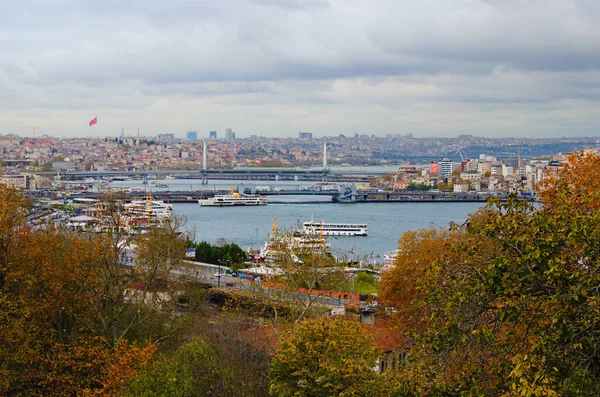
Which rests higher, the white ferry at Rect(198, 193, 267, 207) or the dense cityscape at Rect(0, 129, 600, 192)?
the dense cityscape at Rect(0, 129, 600, 192)

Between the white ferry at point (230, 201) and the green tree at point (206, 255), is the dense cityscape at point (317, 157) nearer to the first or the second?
the green tree at point (206, 255)

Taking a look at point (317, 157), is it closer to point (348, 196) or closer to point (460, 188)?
point (460, 188)

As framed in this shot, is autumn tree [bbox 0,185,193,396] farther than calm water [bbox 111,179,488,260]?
No

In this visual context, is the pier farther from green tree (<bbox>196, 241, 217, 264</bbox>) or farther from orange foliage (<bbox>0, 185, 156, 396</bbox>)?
orange foliage (<bbox>0, 185, 156, 396</bbox>)

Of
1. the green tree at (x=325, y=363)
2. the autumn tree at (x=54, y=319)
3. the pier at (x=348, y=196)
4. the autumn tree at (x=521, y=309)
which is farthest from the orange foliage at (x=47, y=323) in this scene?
the pier at (x=348, y=196)

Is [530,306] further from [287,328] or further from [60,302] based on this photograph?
[60,302]

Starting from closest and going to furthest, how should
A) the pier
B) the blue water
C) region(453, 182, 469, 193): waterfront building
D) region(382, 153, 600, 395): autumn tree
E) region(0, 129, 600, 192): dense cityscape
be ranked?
region(382, 153, 600, 395): autumn tree, the blue water, the pier, region(453, 182, 469, 193): waterfront building, region(0, 129, 600, 192): dense cityscape

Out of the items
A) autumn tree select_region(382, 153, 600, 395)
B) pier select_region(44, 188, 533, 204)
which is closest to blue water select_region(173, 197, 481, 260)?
pier select_region(44, 188, 533, 204)
